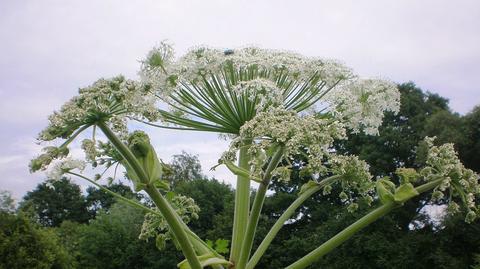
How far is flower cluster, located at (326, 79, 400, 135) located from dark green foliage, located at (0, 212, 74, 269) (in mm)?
20704

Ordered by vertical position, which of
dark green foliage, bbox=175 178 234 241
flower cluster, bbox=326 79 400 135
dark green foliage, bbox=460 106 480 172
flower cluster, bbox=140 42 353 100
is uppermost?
dark green foliage, bbox=175 178 234 241

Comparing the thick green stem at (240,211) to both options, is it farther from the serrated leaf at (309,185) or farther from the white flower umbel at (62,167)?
the white flower umbel at (62,167)

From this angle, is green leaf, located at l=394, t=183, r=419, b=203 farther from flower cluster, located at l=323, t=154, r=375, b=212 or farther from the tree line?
the tree line

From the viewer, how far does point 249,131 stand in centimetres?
262

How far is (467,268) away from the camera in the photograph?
28734 millimetres

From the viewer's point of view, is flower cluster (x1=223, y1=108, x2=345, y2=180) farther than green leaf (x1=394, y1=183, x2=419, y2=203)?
No

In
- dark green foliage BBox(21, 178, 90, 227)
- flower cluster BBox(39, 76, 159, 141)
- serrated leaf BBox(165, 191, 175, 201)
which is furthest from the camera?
dark green foliage BBox(21, 178, 90, 227)

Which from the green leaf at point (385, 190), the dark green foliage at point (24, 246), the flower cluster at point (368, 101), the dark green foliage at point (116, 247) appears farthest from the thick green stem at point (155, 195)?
the dark green foliage at point (116, 247)

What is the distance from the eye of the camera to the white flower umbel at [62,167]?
2.92m

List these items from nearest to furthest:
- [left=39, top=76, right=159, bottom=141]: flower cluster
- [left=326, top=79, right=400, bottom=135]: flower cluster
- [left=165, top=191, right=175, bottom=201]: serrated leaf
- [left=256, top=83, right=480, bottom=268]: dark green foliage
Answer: [left=39, top=76, right=159, bottom=141]: flower cluster → [left=165, top=191, right=175, bottom=201]: serrated leaf → [left=326, top=79, right=400, bottom=135]: flower cluster → [left=256, top=83, right=480, bottom=268]: dark green foliage

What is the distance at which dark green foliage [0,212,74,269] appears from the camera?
71.4 ft

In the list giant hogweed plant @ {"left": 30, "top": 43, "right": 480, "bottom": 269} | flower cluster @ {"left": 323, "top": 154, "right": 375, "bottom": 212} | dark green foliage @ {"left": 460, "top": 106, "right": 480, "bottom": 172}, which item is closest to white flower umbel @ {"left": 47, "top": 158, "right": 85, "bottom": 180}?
giant hogweed plant @ {"left": 30, "top": 43, "right": 480, "bottom": 269}

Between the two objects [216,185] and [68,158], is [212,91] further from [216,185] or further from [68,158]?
[216,185]

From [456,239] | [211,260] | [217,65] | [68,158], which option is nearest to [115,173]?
[68,158]
